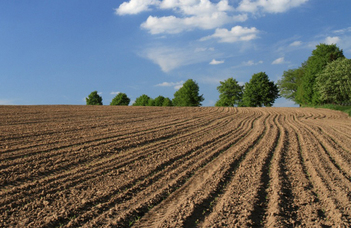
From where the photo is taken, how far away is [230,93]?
61281 mm

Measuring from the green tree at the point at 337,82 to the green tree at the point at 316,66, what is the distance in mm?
3403

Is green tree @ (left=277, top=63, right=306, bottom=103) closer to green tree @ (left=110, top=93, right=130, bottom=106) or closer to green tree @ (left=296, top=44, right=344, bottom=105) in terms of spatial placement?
green tree @ (left=296, top=44, right=344, bottom=105)

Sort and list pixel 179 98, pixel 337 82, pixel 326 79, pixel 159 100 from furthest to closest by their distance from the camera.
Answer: pixel 159 100
pixel 179 98
pixel 326 79
pixel 337 82

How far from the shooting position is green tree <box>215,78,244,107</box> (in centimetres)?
6028

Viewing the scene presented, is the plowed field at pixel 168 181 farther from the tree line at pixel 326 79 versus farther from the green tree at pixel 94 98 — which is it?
the green tree at pixel 94 98

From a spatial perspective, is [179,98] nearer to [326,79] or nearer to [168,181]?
[326,79]

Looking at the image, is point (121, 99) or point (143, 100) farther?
point (143, 100)

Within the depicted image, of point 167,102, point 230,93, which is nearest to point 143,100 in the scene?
point 167,102

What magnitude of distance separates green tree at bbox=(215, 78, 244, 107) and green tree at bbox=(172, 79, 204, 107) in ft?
14.5

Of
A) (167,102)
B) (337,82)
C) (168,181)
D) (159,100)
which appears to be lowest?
(168,181)

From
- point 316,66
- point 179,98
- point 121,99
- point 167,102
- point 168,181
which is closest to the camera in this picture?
point 168,181

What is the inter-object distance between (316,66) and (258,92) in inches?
444

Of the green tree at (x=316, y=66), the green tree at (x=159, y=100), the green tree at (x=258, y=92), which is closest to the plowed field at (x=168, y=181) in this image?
the green tree at (x=316, y=66)

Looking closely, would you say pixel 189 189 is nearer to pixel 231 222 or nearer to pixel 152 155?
pixel 231 222
